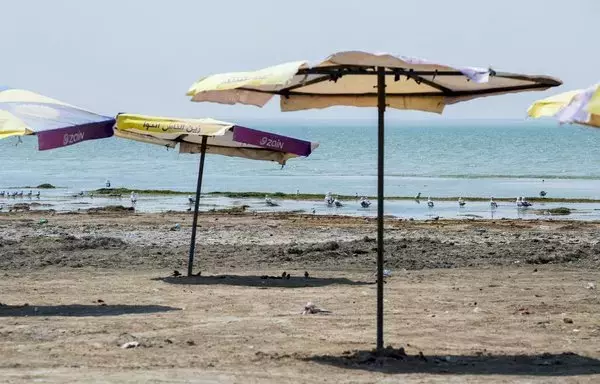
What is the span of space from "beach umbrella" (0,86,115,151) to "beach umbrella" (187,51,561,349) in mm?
1993

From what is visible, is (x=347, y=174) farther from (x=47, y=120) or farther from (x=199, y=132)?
(x=47, y=120)

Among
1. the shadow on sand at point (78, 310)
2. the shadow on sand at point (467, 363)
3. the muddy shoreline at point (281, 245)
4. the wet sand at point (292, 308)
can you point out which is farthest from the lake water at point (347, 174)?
the shadow on sand at point (467, 363)

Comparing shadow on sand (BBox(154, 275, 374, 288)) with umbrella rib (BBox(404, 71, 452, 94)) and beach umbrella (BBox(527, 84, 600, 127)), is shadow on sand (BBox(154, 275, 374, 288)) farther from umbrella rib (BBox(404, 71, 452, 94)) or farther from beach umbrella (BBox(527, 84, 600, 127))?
beach umbrella (BBox(527, 84, 600, 127))

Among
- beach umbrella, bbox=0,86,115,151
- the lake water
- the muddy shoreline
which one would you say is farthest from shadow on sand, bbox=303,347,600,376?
the lake water

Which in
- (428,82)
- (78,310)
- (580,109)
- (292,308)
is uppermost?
(428,82)

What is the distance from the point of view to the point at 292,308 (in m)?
12.1

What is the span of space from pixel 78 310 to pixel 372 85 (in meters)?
3.87

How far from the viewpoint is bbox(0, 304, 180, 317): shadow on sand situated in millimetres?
11422

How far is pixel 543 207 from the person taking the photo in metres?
36.5

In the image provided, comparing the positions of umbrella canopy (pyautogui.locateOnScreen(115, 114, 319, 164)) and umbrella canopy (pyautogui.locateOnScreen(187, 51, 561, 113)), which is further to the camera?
umbrella canopy (pyautogui.locateOnScreen(115, 114, 319, 164))

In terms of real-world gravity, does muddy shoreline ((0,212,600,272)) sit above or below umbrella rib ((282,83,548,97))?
below

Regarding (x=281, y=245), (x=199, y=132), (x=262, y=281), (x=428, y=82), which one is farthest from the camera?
(x=281, y=245)

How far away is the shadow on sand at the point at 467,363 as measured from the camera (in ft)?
28.6

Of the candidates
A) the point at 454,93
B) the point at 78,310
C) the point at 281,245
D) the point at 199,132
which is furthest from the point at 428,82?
the point at 281,245
